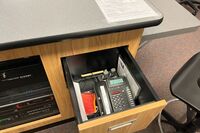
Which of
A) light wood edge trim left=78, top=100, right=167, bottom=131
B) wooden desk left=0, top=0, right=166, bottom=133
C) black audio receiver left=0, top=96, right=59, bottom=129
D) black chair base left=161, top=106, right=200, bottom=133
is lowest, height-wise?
black chair base left=161, top=106, right=200, bottom=133

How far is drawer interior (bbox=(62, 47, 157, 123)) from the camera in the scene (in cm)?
74

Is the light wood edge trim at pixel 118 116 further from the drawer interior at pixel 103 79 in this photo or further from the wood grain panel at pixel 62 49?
the wood grain panel at pixel 62 49

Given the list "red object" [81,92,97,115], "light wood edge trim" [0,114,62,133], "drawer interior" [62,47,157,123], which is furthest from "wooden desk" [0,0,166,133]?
"light wood edge trim" [0,114,62,133]

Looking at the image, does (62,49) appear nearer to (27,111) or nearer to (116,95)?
(116,95)

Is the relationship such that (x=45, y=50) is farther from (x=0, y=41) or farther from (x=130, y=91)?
(x=130, y=91)

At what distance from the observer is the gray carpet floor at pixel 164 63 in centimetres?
→ 124

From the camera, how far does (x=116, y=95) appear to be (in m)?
0.82

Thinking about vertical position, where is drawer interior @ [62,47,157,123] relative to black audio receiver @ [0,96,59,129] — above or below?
above

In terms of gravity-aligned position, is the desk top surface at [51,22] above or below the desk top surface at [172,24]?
above

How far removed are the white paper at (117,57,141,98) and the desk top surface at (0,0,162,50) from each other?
0.82 ft

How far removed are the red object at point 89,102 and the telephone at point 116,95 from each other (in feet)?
0.26

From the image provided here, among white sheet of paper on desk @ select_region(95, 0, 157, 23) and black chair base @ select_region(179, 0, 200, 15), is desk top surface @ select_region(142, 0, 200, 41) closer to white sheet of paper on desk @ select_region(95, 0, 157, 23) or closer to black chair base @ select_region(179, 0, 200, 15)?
white sheet of paper on desk @ select_region(95, 0, 157, 23)

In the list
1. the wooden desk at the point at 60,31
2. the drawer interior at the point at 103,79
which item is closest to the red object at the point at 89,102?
the drawer interior at the point at 103,79

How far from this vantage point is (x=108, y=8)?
2.09 feet
